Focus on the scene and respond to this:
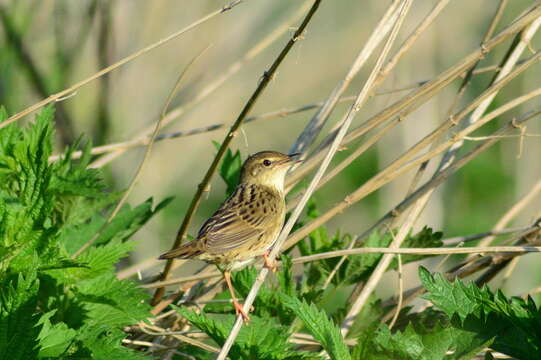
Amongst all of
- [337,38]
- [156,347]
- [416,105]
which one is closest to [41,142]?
[156,347]

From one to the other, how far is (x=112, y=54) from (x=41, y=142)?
6.29 ft

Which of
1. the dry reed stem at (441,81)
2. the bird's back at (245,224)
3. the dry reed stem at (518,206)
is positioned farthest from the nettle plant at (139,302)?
the dry reed stem at (441,81)

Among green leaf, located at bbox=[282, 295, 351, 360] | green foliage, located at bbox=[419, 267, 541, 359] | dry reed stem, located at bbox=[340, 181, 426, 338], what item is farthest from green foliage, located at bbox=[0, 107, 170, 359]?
green foliage, located at bbox=[419, 267, 541, 359]

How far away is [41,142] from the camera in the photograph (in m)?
3.06

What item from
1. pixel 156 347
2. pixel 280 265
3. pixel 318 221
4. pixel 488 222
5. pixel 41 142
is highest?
pixel 41 142

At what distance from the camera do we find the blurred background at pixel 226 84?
4711mm

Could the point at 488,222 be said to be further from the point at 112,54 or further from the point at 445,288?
the point at 445,288

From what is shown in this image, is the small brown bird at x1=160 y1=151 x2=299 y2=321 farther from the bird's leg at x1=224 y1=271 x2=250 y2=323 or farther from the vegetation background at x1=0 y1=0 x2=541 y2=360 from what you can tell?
the vegetation background at x1=0 y1=0 x2=541 y2=360

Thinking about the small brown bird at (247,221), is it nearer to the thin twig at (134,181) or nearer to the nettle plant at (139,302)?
the nettle plant at (139,302)

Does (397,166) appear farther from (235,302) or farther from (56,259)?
(56,259)

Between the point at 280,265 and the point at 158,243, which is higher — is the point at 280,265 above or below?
above

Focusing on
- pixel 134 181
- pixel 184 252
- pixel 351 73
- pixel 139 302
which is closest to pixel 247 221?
pixel 184 252

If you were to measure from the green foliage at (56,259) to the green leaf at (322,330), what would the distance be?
0.56 meters

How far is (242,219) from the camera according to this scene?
3887 millimetres
